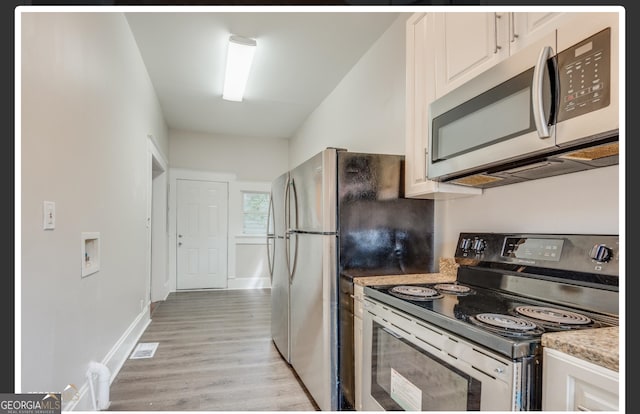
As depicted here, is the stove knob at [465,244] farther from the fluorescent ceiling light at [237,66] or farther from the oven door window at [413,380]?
the fluorescent ceiling light at [237,66]

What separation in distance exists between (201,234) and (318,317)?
4.33m

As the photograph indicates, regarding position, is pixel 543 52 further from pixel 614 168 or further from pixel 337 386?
pixel 337 386

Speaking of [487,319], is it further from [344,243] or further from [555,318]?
[344,243]

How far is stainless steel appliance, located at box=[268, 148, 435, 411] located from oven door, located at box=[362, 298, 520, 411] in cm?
30

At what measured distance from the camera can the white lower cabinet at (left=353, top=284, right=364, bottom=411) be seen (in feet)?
5.99

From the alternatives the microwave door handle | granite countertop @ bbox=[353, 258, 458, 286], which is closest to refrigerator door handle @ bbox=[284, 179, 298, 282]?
granite countertop @ bbox=[353, 258, 458, 286]

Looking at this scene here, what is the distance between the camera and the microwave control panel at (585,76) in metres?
1.00

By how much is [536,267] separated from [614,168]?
478mm

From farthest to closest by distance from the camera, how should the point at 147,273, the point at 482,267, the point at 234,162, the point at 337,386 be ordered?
the point at 234,162
the point at 147,273
the point at 337,386
the point at 482,267

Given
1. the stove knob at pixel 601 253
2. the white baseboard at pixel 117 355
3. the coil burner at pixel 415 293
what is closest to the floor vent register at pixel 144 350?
the white baseboard at pixel 117 355

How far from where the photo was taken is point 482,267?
5.90ft

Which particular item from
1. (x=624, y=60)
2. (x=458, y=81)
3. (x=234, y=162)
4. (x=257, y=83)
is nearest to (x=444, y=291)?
(x=458, y=81)

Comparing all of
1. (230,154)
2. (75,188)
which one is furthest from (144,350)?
(230,154)

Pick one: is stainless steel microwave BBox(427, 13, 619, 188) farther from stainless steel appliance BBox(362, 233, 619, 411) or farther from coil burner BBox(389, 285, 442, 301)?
coil burner BBox(389, 285, 442, 301)
